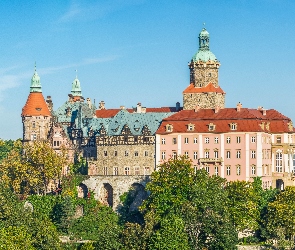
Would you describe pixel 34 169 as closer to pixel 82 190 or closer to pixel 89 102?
pixel 82 190

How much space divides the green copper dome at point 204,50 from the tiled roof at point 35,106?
21.8 m

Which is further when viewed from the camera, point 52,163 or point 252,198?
point 52,163

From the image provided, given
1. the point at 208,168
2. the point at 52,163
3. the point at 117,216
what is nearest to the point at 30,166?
the point at 52,163

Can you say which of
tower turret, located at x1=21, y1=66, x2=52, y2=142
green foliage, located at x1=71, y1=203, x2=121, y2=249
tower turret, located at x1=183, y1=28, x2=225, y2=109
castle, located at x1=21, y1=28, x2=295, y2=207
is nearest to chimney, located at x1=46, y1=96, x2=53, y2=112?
castle, located at x1=21, y1=28, x2=295, y2=207

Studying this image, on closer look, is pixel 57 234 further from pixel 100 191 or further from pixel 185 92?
pixel 185 92

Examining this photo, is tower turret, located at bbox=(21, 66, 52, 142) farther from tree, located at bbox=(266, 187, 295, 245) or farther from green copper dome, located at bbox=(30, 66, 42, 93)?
tree, located at bbox=(266, 187, 295, 245)

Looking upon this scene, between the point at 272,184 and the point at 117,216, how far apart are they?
20.4 meters

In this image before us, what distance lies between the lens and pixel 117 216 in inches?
5738

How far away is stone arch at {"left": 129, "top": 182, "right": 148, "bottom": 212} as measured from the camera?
146500 millimetres

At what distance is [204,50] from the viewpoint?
158 m

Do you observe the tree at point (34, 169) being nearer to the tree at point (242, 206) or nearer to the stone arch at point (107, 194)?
the stone arch at point (107, 194)

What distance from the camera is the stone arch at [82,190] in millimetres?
149462

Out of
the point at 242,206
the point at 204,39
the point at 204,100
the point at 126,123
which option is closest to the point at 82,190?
the point at 126,123

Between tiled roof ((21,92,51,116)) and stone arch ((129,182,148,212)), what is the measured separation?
18.5 meters
